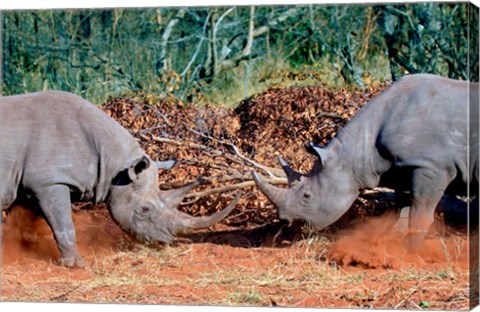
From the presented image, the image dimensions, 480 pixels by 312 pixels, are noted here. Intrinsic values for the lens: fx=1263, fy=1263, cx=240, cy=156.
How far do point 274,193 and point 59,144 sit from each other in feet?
8.28

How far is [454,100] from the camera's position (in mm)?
13469

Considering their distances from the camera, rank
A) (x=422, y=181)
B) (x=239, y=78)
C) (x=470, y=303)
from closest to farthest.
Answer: (x=470, y=303)
(x=422, y=181)
(x=239, y=78)

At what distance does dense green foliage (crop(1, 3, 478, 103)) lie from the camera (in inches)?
674

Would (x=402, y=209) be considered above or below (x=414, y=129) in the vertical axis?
below

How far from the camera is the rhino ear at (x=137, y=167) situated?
14.2 meters

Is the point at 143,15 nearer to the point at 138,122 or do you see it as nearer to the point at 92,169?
the point at 138,122

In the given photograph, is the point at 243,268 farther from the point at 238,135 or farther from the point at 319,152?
the point at 238,135

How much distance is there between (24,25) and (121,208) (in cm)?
274

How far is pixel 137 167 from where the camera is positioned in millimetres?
14250

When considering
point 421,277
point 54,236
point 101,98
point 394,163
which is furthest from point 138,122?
point 421,277

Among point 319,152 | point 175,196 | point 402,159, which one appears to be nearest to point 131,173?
point 175,196

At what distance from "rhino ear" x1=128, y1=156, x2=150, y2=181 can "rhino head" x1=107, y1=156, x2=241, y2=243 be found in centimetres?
1

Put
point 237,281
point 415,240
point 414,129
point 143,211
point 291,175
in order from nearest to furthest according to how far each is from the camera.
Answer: point 237,281 → point 415,240 → point 414,129 → point 143,211 → point 291,175

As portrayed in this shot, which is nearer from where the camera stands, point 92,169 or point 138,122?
point 92,169
